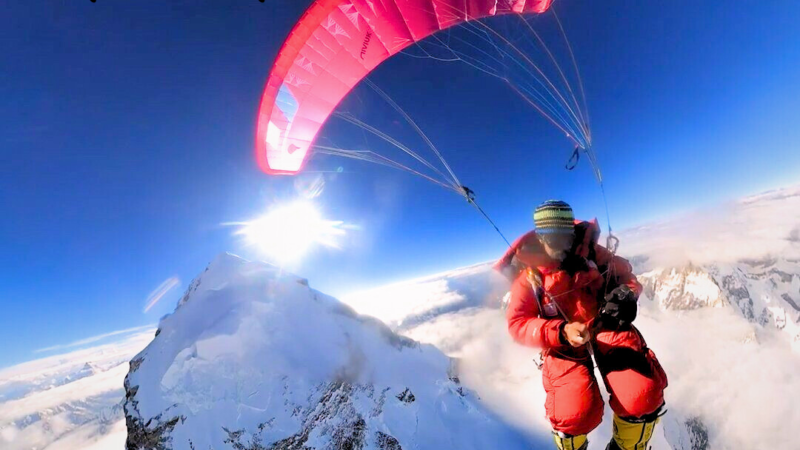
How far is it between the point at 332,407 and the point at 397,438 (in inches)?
670

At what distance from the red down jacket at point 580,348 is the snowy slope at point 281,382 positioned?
246 ft

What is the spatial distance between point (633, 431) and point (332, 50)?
7999 millimetres

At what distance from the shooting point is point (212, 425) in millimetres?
70688

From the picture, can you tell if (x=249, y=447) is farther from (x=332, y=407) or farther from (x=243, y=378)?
(x=332, y=407)

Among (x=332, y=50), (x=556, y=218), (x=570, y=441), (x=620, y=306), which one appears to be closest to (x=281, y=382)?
(x=332, y=50)

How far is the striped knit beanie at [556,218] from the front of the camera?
11.2 ft

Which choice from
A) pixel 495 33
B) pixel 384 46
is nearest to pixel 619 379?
pixel 495 33

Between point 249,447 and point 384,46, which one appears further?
point 249,447

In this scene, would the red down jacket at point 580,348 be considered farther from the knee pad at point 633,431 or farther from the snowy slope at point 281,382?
the snowy slope at point 281,382

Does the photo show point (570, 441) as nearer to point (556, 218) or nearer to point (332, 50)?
point (556, 218)

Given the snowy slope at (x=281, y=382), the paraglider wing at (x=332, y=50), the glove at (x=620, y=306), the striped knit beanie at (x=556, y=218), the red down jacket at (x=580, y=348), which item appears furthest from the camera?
the snowy slope at (x=281, y=382)

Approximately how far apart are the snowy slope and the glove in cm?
7582

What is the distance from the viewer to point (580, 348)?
11.8ft

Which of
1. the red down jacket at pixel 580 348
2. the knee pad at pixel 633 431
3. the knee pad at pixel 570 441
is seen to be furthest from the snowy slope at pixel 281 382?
the knee pad at pixel 633 431
